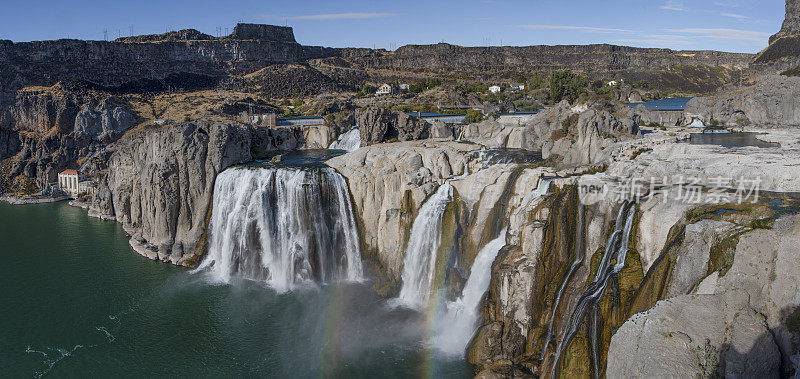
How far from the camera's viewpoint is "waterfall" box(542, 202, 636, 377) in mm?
21062

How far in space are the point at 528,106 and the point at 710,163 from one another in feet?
158

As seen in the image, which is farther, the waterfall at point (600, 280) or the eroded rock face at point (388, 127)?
the eroded rock face at point (388, 127)

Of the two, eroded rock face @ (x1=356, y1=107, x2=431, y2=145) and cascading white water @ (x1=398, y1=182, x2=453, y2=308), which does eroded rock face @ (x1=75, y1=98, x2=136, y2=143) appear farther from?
cascading white water @ (x1=398, y1=182, x2=453, y2=308)

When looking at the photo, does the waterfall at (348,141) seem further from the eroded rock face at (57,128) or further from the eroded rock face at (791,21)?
the eroded rock face at (791,21)

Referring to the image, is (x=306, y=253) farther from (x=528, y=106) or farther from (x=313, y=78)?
(x=313, y=78)

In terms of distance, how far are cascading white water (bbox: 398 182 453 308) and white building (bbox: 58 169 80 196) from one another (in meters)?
57.3

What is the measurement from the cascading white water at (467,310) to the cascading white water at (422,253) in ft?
8.80

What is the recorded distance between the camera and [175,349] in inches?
1089

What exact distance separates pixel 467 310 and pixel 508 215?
6.12 m

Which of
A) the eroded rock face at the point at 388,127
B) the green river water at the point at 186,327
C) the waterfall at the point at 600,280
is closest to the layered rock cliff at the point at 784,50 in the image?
the eroded rock face at the point at 388,127

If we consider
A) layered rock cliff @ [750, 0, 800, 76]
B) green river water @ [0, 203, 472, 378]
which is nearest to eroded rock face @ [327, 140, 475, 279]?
green river water @ [0, 203, 472, 378]

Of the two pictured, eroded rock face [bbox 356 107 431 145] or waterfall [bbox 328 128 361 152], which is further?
waterfall [bbox 328 128 361 152]

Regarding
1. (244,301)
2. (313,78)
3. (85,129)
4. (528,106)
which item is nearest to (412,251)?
(244,301)

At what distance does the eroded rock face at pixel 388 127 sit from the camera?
1916 inches
